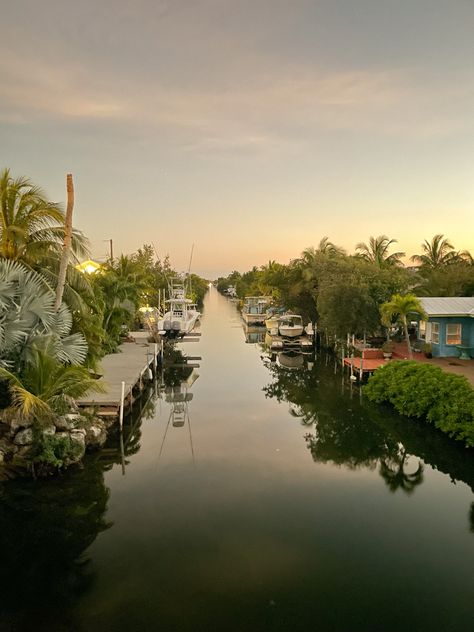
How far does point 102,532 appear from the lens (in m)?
10.2

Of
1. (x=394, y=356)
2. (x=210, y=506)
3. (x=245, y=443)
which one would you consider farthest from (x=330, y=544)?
(x=394, y=356)

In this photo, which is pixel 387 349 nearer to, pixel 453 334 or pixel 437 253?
pixel 453 334

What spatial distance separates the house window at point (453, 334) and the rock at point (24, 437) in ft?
71.9

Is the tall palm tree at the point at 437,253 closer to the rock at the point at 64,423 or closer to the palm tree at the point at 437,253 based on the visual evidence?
the palm tree at the point at 437,253

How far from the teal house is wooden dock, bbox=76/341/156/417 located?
51.6 ft

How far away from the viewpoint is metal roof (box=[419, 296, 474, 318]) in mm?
25219

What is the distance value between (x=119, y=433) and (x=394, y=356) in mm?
16792

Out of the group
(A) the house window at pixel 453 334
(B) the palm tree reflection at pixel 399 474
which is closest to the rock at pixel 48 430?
(B) the palm tree reflection at pixel 399 474

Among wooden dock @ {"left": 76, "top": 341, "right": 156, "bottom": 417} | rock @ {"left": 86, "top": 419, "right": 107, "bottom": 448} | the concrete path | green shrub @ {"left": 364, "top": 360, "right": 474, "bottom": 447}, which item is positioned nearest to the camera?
rock @ {"left": 86, "top": 419, "right": 107, "bottom": 448}

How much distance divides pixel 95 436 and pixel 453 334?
20.1m

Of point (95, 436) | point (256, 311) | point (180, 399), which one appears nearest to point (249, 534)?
point (95, 436)

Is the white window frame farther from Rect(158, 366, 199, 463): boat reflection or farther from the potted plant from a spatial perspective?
Rect(158, 366, 199, 463): boat reflection

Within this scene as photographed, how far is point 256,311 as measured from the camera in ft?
205

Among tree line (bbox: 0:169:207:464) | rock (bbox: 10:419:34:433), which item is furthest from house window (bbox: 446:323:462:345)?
rock (bbox: 10:419:34:433)
